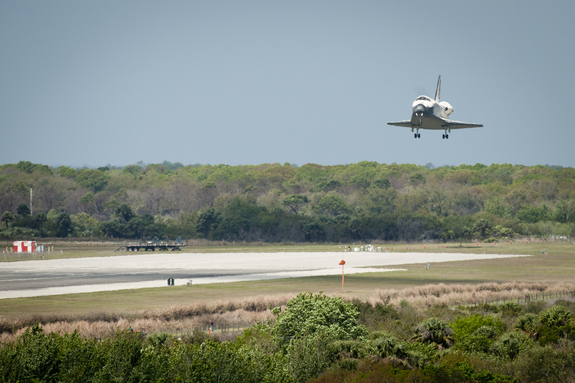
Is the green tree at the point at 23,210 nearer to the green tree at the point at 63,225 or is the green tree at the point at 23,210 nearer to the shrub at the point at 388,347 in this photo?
the green tree at the point at 63,225

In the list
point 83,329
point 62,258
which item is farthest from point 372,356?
point 62,258

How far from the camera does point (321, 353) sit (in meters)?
26.7

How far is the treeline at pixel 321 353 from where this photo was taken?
2223 centimetres

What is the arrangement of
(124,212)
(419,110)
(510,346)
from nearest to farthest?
(510,346) → (419,110) → (124,212)

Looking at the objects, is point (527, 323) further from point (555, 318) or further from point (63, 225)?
point (63, 225)

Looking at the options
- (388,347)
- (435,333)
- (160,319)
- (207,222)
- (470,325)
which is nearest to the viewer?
(388,347)

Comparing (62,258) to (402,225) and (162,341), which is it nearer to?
(162,341)

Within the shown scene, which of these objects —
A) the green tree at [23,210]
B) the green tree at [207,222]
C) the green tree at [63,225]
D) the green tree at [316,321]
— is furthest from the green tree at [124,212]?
the green tree at [316,321]

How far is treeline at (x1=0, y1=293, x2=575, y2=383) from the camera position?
875 inches

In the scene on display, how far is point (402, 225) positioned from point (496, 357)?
152 m

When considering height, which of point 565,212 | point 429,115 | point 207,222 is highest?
point 429,115

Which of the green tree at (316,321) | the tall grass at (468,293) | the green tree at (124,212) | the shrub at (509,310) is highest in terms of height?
the green tree at (124,212)

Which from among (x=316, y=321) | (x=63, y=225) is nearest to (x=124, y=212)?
(x=63, y=225)

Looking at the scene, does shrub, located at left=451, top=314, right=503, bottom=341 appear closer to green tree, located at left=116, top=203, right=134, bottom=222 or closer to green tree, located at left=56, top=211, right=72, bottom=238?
green tree, located at left=116, top=203, right=134, bottom=222
